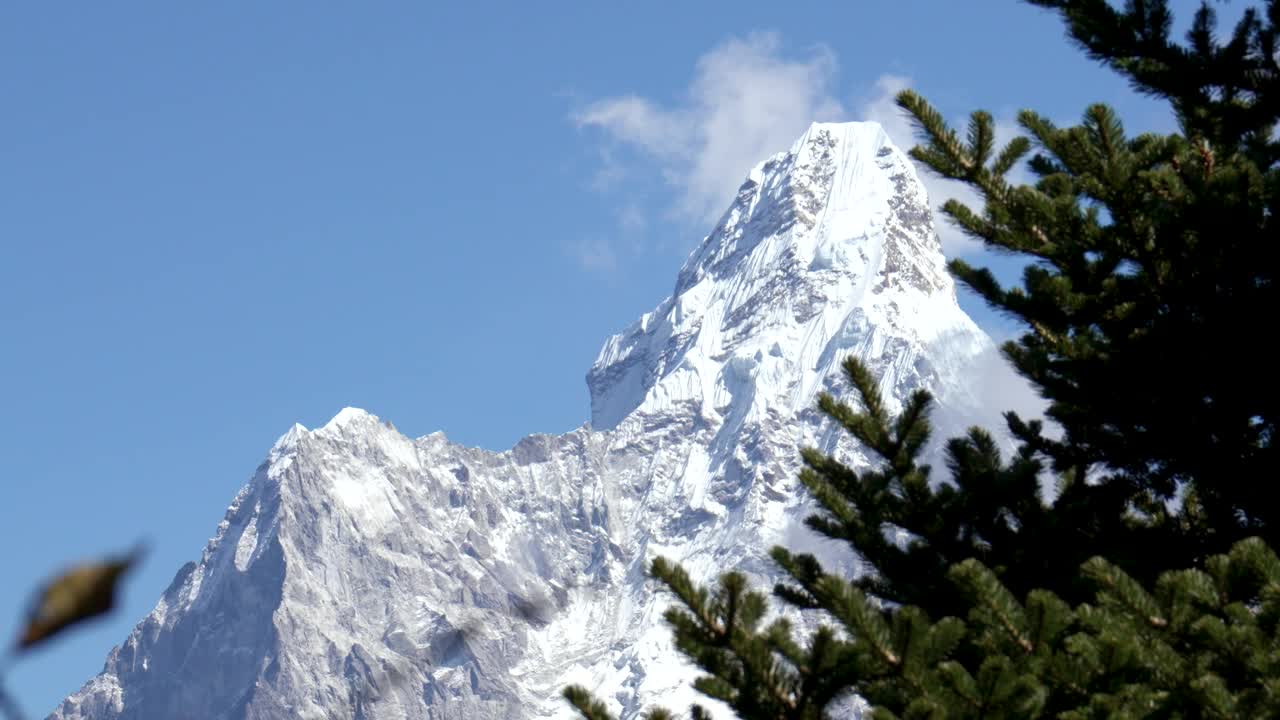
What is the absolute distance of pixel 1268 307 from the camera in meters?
10.2

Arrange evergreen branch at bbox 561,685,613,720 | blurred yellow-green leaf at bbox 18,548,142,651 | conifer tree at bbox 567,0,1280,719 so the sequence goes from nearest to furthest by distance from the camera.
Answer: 1. blurred yellow-green leaf at bbox 18,548,142,651
2. evergreen branch at bbox 561,685,613,720
3. conifer tree at bbox 567,0,1280,719

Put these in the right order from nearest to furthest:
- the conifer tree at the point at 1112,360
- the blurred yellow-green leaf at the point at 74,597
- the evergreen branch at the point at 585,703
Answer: the blurred yellow-green leaf at the point at 74,597, the evergreen branch at the point at 585,703, the conifer tree at the point at 1112,360

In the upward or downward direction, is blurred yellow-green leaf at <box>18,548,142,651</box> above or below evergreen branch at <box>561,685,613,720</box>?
below

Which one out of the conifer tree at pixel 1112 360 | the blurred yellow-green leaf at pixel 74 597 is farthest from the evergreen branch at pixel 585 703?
the blurred yellow-green leaf at pixel 74 597

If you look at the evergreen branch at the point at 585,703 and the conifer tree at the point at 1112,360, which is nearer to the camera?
the evergreen branch at the point at 585,703

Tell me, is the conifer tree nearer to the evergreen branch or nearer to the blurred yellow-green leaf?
the evergreen branch

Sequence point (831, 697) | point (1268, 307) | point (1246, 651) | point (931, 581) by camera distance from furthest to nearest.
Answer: point (1268, 307) < point (931, 581) < point (1246, 651) < point (831, 697)

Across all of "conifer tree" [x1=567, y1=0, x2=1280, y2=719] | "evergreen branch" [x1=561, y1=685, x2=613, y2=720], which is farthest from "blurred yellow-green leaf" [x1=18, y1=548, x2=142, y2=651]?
"conifer tree" [x1=567, y1=0, x2=1280, y2=719]

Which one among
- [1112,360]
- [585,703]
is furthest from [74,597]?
[1112,360]

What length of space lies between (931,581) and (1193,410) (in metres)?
2.58

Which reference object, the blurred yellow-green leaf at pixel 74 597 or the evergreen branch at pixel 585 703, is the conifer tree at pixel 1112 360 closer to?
the evergreen branch at pixel 585 703

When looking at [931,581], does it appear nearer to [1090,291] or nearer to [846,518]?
[846,518]

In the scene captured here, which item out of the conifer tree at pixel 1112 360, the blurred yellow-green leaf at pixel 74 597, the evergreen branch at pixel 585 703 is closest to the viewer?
the blurred yellow-green leaf at pixel 74 597

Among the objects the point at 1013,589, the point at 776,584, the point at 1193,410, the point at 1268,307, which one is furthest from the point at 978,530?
the point at 1268,307
